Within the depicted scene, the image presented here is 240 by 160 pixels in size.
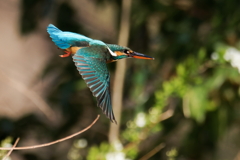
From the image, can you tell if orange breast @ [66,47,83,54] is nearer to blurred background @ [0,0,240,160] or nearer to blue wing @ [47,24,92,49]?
blue wing @ [47,24,92,49]

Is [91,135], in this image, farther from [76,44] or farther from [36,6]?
[76,44]

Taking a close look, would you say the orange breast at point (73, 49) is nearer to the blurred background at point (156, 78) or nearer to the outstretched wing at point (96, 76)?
the outstretched wing at point (96, 76)

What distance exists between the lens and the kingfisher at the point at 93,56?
0.23 m

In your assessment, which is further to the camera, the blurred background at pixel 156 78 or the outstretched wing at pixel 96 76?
the blurred background at pixel 156 78

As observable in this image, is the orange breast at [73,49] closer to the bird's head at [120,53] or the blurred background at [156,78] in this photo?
the bird's head at [120,53]

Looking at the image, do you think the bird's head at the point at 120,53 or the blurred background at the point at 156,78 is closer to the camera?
the bird's head at the point at 120,53

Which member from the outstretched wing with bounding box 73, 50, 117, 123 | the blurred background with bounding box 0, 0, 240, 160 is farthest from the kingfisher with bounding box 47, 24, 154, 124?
the blurred background with bounding box 0, 0, 240, 160

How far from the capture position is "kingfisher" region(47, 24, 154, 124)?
0.76 ft

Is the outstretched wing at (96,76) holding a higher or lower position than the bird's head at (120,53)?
lower

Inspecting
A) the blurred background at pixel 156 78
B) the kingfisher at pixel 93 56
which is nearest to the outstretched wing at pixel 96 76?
the kingfisher at pixel 93 56

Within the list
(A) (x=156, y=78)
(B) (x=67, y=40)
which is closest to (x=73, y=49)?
(B) (x=67, y=40)

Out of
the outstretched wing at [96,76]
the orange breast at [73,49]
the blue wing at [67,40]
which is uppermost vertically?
the blue wing at [67,40]

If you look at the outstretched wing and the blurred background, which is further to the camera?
the blurred background

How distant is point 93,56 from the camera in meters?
0.24
